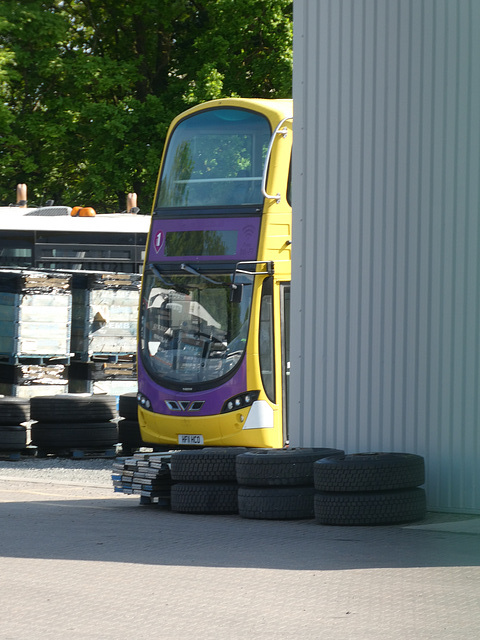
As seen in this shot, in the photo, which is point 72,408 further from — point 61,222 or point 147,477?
point 61,222

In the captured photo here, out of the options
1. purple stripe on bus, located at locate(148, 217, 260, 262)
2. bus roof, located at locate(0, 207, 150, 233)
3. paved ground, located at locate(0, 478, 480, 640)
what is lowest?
paved ground, located at locate(0, 478, 480, 640)

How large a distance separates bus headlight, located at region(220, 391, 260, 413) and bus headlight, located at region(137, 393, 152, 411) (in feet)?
4.09

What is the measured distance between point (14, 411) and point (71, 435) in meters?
0.91

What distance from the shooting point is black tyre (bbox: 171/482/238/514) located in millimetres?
11898

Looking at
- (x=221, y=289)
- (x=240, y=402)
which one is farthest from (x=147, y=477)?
(x=221, y=289)

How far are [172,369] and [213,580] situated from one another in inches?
330

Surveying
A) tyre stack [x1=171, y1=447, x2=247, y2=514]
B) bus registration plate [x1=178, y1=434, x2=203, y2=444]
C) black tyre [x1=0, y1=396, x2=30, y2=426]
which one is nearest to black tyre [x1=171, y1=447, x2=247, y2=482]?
tyre stack [x1=171, y1=447, x2=247, y2=514]

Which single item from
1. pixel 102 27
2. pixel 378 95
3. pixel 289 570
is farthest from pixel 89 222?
pixel 289 570

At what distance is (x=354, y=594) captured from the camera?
7.55 m

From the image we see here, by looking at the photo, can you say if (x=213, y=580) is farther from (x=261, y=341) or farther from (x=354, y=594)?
(x=261, y=341)

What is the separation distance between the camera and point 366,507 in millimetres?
10711

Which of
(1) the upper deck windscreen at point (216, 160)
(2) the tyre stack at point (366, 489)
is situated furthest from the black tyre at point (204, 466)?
(1) the upper deck windscreen at point (216, 160)

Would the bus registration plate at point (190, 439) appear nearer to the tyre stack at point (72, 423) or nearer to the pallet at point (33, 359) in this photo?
the tyre stack at point (72, 423)

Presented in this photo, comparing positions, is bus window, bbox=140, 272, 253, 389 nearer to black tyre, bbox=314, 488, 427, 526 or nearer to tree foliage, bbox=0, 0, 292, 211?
black tyre, bbox=314, 488, 427, 526
